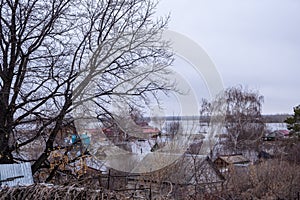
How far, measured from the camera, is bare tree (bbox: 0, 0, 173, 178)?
16.6 ft

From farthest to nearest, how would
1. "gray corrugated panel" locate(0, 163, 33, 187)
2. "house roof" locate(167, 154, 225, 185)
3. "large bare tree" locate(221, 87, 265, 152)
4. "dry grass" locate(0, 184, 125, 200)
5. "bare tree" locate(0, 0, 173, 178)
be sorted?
1. "large bare tree" locate(221, 87, 265, 152)
2. "house roof" locate(167, 154, 225, 185)
3. "bare tree" locate(0, 0, 173, 178)
4. "gray corrugated panel" locate(0, 163, 33, 187)
5. "dry grass" locate(0, 184, 125, 200)

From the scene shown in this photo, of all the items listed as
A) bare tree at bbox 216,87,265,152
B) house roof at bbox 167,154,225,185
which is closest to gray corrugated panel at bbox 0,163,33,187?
house roof at bbox 167,154,225,185

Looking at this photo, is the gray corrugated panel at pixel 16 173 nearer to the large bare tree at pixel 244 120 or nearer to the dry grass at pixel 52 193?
the dry grass at pixel 52 193

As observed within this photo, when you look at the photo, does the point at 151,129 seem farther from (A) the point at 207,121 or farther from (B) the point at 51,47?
(B) the point at 51,47

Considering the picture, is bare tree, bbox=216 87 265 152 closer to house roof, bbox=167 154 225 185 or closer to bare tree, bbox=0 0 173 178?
house roof, bbox=167 154 225 185

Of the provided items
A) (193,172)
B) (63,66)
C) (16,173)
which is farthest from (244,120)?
(16,173)

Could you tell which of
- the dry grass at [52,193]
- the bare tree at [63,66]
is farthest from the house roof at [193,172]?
the dry grass at [52,193]

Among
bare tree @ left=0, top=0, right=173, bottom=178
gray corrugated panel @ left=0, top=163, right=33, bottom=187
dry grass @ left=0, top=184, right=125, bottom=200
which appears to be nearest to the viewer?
dry grass @ left=0, top=184, right=125, bottom=200

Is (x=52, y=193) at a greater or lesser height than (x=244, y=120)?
lesser

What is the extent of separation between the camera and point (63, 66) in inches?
207

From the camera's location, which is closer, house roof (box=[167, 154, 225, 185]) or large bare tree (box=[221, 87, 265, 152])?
house roof (box=[167, 154, 225, 185])

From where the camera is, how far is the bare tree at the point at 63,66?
507 cm

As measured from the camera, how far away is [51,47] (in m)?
5.29

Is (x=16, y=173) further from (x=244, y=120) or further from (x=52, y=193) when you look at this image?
(x=244, y=120)
